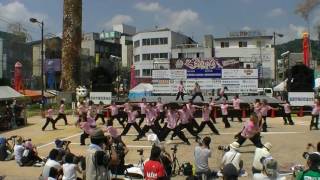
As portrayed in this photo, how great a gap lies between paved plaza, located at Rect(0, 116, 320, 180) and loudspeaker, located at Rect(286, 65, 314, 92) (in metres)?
2.36

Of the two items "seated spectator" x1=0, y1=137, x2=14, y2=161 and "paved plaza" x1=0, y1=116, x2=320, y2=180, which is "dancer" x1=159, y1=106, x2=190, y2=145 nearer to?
"paved plaza" x1=0, y1=116, x2=320, y2=180

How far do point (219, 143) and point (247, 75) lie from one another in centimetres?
2088

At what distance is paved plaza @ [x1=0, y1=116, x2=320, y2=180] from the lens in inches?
753

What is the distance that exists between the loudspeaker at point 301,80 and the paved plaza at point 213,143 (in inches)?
92.9

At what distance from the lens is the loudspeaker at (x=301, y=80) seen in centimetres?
3725

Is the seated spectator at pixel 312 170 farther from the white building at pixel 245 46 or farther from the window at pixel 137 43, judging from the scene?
the window at pixel 137 43

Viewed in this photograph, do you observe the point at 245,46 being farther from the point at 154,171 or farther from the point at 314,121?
the point at 154,171

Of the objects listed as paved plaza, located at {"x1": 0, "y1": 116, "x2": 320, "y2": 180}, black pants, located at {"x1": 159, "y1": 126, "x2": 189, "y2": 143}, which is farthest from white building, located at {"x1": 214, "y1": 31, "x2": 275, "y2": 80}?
black pants, located at {"x1": 159, "y1": 126, "x2": 189, "y2": 143}

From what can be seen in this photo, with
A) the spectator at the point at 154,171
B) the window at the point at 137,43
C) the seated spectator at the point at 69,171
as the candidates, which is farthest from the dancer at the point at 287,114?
the window at the point at 137,43

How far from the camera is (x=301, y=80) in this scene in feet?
123

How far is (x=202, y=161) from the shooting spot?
13953mm

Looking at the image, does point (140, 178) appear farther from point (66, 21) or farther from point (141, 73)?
point (141, 73)

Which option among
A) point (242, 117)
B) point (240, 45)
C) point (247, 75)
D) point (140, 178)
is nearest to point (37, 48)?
point (240, 45)

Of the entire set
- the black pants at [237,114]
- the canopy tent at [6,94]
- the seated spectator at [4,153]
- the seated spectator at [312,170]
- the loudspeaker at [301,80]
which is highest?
the loudspeaker at [301,80]
